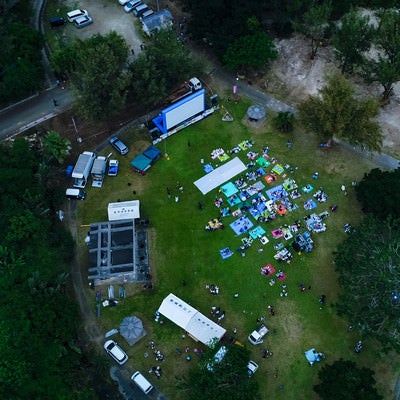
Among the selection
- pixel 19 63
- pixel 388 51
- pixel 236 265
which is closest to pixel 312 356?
pixel 236 265

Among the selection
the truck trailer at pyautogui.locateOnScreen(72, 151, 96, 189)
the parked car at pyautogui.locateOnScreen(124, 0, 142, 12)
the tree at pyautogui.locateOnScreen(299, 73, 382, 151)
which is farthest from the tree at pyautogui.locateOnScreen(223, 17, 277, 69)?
the truck trailer at pyautogui.locateOnScreen(72, 151, 96, 189)

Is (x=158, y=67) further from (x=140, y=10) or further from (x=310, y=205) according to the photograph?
(x=310, y=205)

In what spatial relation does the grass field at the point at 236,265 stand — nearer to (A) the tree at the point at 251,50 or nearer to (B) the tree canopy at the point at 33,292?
(B) the tree canopy at the point at 33,292

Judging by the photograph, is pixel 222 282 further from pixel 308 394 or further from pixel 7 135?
pixel 7 135

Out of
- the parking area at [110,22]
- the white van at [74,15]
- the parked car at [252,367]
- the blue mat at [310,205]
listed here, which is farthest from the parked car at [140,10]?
the parked car at [252,367]

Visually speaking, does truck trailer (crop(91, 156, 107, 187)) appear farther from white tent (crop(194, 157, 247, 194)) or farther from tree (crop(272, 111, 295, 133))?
tree (crop(272, 111, 295, 133))

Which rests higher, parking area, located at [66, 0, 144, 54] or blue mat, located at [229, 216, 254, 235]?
parking area, located at [66, 0, 144, 54]
